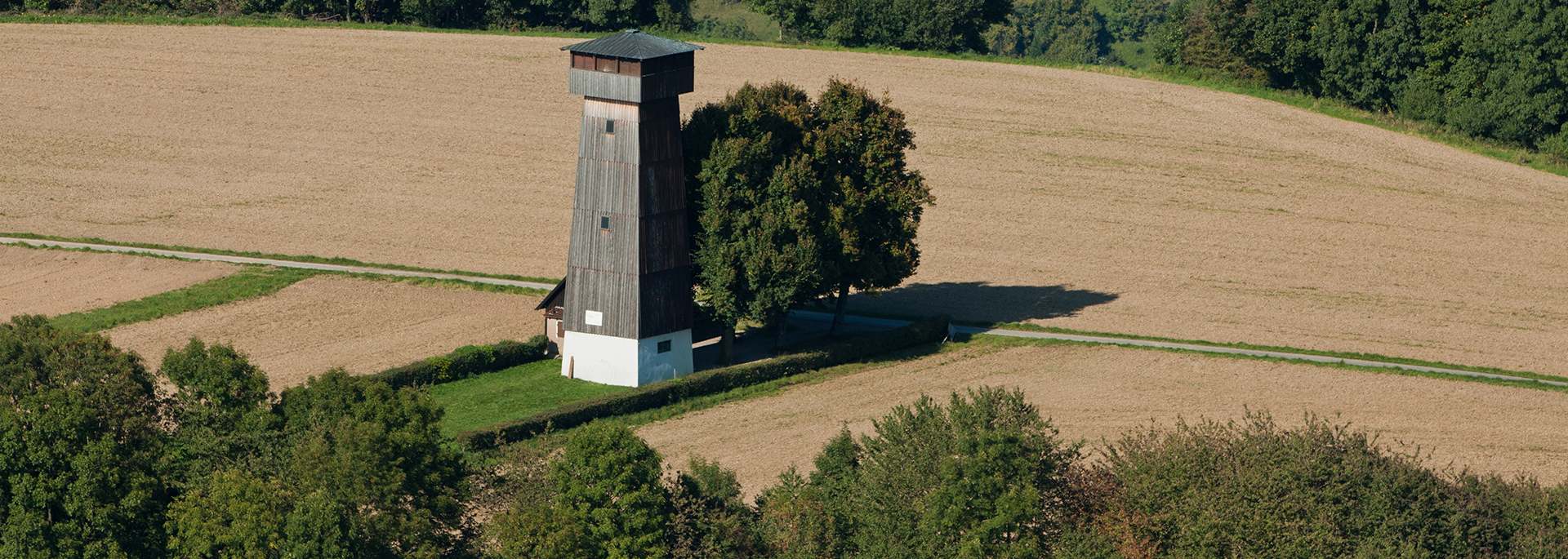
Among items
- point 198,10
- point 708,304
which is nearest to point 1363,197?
point 708,304

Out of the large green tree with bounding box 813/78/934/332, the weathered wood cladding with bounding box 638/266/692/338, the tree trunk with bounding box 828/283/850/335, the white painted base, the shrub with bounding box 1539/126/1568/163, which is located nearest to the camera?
the weathered wood cladding with bounding box 638/266/692/338

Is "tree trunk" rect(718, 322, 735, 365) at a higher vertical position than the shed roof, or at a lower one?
lower

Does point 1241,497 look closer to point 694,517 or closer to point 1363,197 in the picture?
point 694,517

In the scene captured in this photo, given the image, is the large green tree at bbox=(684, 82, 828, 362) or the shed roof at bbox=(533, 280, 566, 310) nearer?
the large green tree at bbox=(684, 82, 828, 362)

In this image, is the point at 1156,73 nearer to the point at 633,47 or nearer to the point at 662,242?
the point at 662,242

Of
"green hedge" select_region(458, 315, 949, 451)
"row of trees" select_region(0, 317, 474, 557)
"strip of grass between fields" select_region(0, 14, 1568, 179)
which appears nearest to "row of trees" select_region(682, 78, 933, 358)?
"green hedge" select_region(458, 315, 949, 451)

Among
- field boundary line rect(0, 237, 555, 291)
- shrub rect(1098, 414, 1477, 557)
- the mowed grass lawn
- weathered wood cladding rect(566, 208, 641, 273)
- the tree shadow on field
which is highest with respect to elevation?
weathered wood cladding rect(566, 208, 641, 273)

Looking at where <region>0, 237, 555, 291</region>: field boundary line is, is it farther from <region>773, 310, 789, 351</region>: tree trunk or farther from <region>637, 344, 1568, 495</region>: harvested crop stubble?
<region>637, 344, 1568, 495</region>: harvested crop stubble
